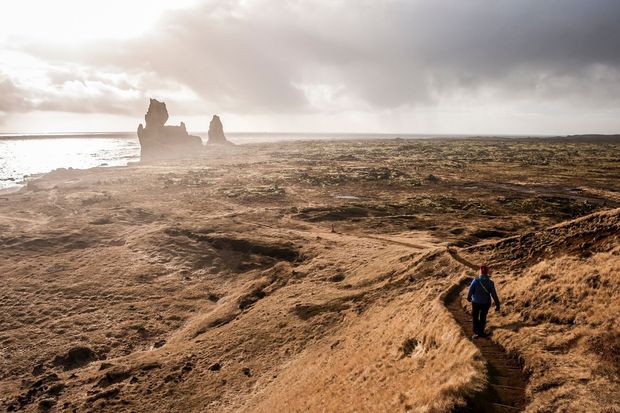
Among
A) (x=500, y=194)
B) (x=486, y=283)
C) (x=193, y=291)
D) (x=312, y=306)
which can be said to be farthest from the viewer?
(x=500, y=194)

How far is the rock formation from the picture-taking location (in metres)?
132

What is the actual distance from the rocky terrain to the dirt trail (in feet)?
0.16

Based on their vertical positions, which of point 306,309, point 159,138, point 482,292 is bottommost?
point 306,309

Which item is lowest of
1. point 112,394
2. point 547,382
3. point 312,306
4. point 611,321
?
point 112,394

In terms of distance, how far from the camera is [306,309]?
1922cm

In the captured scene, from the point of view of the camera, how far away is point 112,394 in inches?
607

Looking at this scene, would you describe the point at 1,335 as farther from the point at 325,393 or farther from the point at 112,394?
the point at 325,393

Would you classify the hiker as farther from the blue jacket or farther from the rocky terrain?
the rocky terrain

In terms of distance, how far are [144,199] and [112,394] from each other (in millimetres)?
37388

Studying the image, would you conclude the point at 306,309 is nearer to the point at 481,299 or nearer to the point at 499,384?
the point at 481,299

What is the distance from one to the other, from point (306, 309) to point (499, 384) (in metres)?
10.8

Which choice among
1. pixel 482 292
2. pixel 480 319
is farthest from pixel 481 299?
pixel 480 319

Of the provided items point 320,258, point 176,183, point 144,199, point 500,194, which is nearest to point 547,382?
point 320,258

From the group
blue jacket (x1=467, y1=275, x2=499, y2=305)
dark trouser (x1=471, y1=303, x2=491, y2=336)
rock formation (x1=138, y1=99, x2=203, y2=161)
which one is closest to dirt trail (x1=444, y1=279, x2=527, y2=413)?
dark trouser (x1=471, y1=303, x2=491, y2=336)
